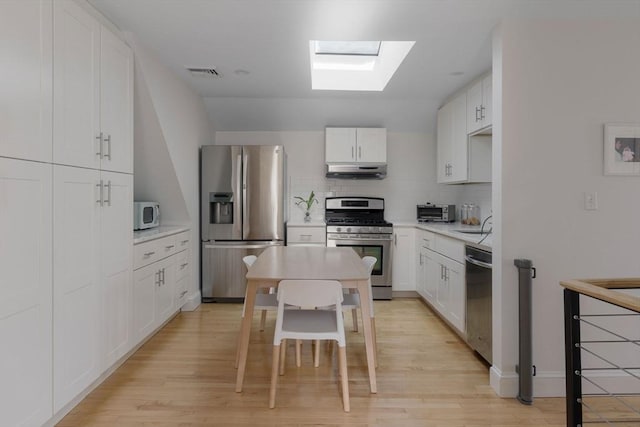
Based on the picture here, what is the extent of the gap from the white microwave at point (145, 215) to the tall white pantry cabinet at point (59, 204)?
83 cm

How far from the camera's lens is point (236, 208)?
4562 millimetres

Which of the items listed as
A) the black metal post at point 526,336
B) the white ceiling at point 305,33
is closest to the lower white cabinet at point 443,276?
the black metal post at point 526,336

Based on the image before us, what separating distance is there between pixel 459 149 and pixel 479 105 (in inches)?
24.8

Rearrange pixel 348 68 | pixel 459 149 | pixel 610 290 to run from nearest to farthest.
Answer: pixel 610 290 < pixel 459 149 < pixel 348 68

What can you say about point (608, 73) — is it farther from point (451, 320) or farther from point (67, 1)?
point (67, 1)

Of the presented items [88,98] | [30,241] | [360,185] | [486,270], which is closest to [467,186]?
[360,185]

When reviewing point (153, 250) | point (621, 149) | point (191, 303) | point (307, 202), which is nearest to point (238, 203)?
point (307, 202)

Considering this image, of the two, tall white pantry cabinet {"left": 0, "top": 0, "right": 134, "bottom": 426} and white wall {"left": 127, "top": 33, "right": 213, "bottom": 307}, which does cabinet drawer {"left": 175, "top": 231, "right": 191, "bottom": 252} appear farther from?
tall white pantry cabinet {"left": 0, "top": 0, "right": 134, "bottom": 426}

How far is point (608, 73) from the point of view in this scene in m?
2.47

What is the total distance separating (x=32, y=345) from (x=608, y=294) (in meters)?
2.45

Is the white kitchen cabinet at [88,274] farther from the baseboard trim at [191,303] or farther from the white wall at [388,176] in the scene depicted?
the white wall at [388,176]

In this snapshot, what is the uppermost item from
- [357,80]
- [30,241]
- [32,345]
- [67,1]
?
[357,80]

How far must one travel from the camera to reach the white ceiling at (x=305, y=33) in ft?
7.75

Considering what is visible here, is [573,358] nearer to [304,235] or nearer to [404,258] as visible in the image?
[404,258]
